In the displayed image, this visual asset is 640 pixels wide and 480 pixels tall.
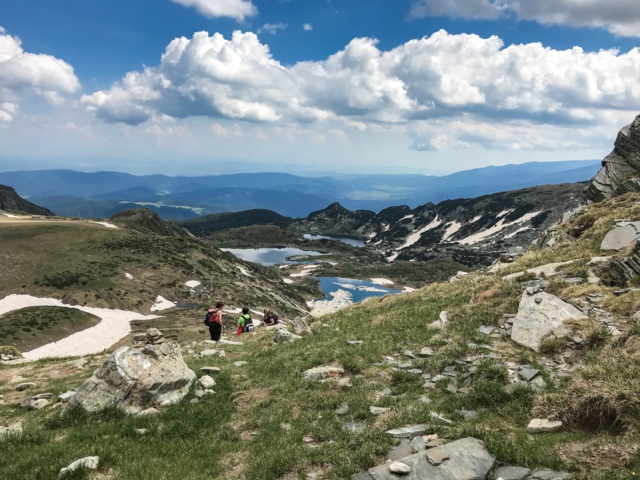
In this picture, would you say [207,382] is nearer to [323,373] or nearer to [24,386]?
[323,373]

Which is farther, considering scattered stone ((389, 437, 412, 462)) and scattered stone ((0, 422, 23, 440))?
scattered stone ((0, 422, 23, 440))

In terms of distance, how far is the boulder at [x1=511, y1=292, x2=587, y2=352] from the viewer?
551 inches

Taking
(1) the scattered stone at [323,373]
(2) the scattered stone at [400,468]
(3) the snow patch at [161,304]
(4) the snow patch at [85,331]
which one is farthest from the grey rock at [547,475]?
(3) the snow patch at [161,304]

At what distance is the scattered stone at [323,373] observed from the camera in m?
14.8

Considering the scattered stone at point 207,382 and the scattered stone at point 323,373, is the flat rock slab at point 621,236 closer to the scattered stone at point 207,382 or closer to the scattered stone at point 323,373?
the scattered stone at point 323,373

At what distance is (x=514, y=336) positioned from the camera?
1454cm

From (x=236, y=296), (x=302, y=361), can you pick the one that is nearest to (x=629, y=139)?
(x=302, y=361)

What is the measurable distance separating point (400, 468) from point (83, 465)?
740 centimetres

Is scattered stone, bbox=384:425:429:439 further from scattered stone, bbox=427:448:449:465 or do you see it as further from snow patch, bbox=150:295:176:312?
snow patch, bbox=150:295:176:312

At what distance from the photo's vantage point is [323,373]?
14.9 meters

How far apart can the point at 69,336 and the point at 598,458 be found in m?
89.5

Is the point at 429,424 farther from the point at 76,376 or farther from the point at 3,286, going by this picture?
→ the point at 3,286

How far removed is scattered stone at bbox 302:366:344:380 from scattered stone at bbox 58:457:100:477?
23.2ft

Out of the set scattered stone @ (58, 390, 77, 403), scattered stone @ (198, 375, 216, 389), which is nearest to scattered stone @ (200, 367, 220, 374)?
scattered stone @ (198, 375, 216, 389)
